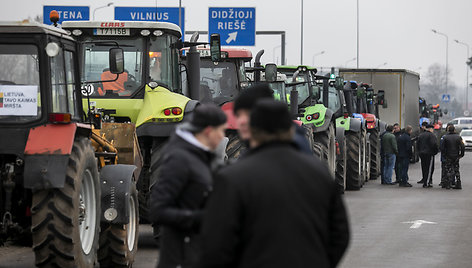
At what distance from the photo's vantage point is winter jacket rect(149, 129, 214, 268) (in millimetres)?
6180

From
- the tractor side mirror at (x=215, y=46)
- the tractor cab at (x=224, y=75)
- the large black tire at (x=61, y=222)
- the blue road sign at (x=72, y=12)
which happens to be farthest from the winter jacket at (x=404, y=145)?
the large black tire at (x=61, y=222)

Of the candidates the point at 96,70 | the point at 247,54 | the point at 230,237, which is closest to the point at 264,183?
the point at 230,237

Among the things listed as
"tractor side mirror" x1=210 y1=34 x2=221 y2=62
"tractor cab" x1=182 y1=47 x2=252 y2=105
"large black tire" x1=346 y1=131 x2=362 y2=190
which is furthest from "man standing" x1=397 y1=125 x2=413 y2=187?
"tractor side mirror" x1=210 y1=34 x2=221 y2=62

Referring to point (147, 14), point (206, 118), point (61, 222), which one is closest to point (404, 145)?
point (147, 14)

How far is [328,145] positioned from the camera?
25062 mm

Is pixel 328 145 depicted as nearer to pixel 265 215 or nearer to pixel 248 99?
pixel 248 99

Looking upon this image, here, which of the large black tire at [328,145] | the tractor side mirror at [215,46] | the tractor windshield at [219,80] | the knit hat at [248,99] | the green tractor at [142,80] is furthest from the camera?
the large black tire at [328,145]

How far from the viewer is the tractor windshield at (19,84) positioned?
10.3m

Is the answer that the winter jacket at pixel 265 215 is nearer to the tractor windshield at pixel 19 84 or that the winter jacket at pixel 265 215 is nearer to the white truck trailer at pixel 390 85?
the tractor windshield at pixel 19 84

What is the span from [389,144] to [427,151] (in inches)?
47.0

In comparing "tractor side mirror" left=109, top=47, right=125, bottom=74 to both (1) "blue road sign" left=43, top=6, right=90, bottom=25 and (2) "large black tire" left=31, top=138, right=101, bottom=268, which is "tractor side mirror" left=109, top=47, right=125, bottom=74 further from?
(1) "blue road sign" left=43, top=6, right=90, bottom=25

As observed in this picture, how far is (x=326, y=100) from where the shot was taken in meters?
27.3

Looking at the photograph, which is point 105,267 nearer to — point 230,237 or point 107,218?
point 107,218

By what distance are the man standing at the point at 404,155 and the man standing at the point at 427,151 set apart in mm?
345
